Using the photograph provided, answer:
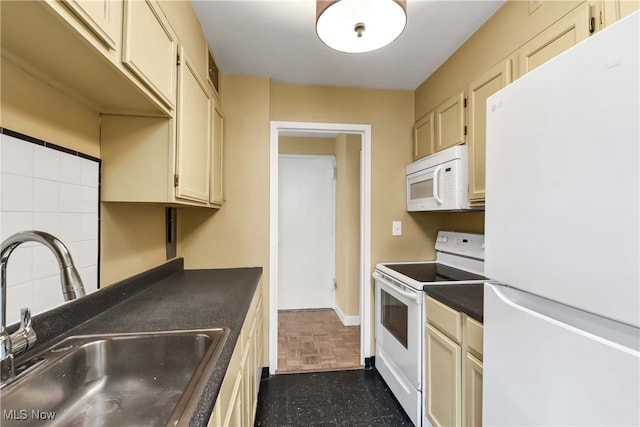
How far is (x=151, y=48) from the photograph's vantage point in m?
1.01

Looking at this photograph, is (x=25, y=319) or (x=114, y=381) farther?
(x=114, y=381)

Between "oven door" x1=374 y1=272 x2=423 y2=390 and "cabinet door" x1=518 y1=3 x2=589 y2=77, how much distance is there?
1274 millimetres

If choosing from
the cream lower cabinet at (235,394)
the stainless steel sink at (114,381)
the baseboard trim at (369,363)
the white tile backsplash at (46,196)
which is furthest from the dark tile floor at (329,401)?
the white tile backsplash at (46,196)

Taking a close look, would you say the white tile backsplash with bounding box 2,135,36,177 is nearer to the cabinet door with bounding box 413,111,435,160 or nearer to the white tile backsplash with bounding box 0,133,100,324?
the white tile backsplash with bounding box 0,133,100,324

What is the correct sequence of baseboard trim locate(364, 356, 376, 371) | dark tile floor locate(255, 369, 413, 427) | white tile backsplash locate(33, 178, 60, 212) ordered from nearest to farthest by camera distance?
1. white tile backsplash locate(33, 178, 60, 212)
2. dark tile floor locate(255, 369, 413, 427)
3. baseboard trim locate(364, 356, 376, 371)

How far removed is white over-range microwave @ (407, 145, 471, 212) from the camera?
5.71 ft

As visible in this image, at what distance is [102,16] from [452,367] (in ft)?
6.06

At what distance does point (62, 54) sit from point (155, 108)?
1.21 ft

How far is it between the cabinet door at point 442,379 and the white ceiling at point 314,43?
173cm

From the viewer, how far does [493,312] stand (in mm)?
890

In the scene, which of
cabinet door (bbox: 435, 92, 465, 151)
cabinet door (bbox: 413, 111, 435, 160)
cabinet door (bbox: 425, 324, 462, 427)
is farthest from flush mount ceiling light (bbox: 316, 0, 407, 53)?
cabinet door (bbox: 425, 324, 462, 427)

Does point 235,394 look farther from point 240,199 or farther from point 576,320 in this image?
point 240,199

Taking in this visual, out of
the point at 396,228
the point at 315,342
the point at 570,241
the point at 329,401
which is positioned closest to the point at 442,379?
the point at 329,401

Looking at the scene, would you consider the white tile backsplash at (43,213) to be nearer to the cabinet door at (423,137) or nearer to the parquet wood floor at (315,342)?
the parquet wood floor at (315,342)
